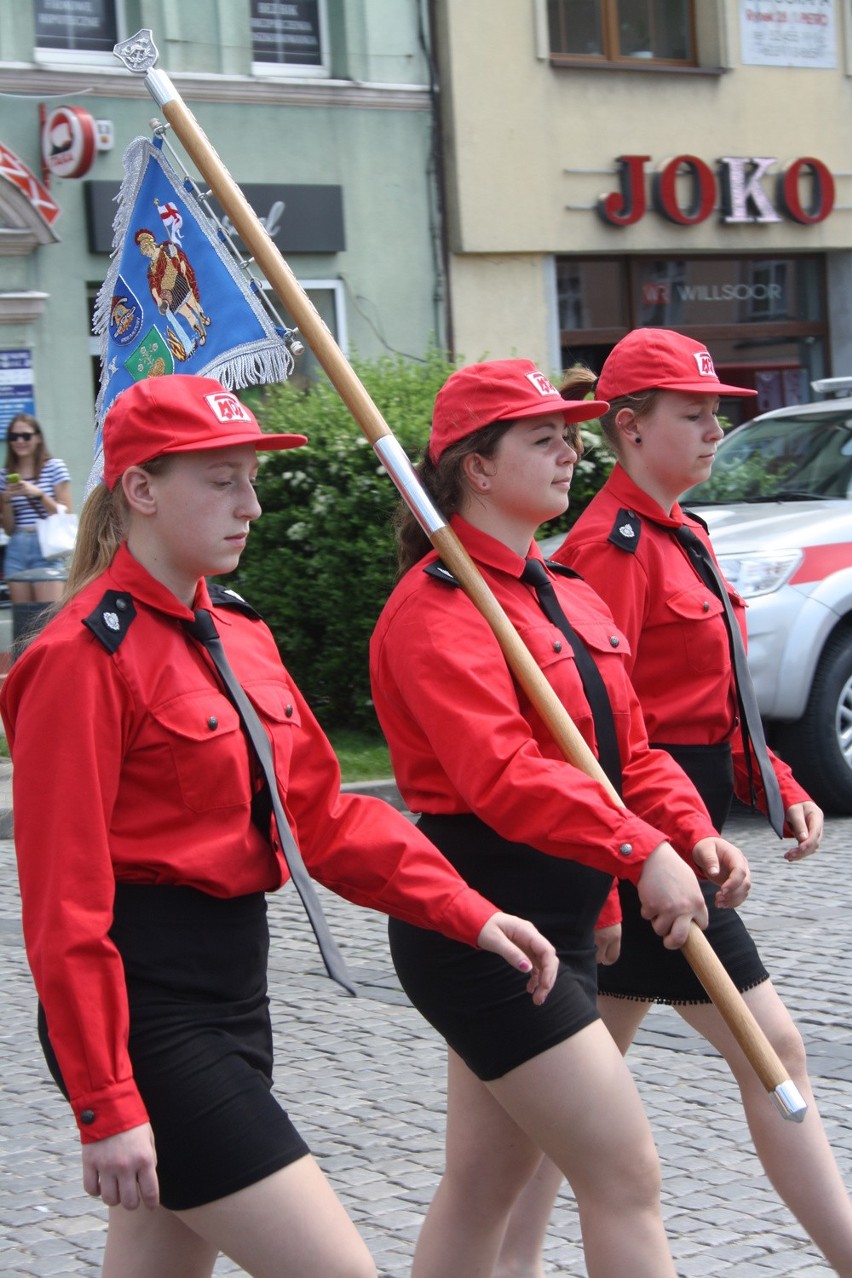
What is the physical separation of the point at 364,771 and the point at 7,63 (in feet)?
27.0

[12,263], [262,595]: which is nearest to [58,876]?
[262,595]

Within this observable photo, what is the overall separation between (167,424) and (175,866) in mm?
678

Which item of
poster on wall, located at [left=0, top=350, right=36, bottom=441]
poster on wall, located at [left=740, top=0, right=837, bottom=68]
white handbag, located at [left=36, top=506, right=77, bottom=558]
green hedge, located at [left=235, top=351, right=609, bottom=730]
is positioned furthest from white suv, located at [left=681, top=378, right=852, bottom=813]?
poster on wall, located at [left=740, top=0, right=837, bottom=68]

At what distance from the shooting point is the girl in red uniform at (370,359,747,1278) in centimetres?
315

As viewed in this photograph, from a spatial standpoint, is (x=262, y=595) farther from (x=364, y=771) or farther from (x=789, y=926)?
(x=789, y=926)

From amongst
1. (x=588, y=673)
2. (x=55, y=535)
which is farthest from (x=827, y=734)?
(x=588, y=673)

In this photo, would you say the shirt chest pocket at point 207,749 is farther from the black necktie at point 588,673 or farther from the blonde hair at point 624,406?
the blonde hair at point 624,406

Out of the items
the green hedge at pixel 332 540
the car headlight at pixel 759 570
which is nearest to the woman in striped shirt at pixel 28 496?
the green hedge at pixel 332 540

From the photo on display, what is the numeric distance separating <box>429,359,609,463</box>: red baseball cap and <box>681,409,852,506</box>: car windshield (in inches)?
265

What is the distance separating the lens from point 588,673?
3.52 m

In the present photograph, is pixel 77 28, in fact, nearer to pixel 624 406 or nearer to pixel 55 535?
pixel 55 535

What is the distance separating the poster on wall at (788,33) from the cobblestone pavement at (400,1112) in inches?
567

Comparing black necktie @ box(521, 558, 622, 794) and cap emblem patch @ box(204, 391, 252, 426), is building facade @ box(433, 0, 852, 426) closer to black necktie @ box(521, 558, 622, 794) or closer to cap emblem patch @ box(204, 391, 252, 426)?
black necktie @ box(521, 558, 622, 794)

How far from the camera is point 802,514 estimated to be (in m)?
9.66
